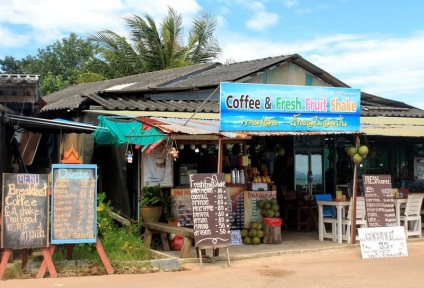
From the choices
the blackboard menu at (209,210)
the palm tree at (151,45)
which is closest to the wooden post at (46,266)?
the blackboard menu at (209,210)

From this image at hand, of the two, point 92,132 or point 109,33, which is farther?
point 109,33

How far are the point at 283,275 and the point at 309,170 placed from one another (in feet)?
26.9

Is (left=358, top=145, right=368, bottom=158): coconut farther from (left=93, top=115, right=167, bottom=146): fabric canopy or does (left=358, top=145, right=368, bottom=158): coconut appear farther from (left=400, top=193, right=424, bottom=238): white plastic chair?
(left=93, top=115, right=167, bottom=146): fabric canopy

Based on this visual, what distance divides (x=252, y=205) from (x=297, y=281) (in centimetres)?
413

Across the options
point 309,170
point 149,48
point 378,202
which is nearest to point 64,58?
point 149,48

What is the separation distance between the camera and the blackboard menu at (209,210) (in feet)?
31.9

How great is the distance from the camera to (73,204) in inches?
339

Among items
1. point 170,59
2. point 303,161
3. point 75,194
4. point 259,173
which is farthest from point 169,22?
point 75,194

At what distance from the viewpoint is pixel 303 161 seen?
16797 millimetres

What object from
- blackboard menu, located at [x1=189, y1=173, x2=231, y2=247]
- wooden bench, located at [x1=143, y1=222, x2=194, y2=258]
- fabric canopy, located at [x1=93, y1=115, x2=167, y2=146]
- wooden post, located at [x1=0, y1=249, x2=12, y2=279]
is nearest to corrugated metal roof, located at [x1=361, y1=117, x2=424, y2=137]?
blackboard menu, located at [x1=189, y1=173, x2=231, y2=247]

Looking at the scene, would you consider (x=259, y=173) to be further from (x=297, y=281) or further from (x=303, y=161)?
(x=297, y=281)

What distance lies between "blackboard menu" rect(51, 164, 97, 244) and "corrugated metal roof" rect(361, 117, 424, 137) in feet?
21.2

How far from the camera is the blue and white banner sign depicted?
1068 centimetres

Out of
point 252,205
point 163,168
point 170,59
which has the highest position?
point 170,59
